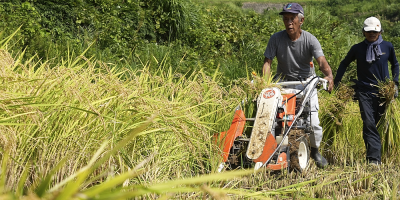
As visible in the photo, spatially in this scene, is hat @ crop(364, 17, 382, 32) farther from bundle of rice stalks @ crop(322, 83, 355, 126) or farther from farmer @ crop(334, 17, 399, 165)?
bundle of rice stalks @ crop(322, 83, 355, 126)

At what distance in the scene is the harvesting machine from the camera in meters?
4.26

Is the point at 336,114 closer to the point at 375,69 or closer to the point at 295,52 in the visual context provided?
the point at 375,69

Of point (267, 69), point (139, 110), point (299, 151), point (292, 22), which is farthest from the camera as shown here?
point (267, 69)

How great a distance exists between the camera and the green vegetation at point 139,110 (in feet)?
9.32

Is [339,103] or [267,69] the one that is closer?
[267,69]

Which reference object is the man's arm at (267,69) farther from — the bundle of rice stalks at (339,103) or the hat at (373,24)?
the hat at (373,24)

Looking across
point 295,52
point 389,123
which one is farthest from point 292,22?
point 389,123

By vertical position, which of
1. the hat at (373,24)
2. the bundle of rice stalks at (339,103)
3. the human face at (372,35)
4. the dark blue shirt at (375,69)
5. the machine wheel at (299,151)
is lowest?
the machine wheel at (299,151)

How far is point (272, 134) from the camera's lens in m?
4.39

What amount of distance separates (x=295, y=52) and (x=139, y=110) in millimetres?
2594

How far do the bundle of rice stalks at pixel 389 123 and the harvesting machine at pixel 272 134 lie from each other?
3.17ft

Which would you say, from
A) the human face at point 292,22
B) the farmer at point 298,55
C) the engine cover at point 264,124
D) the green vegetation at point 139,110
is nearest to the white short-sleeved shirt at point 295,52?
the farmer at point 298,55

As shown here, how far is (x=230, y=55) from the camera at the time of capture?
1048 cm

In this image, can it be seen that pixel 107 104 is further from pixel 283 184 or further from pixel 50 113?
pixel 283 184
